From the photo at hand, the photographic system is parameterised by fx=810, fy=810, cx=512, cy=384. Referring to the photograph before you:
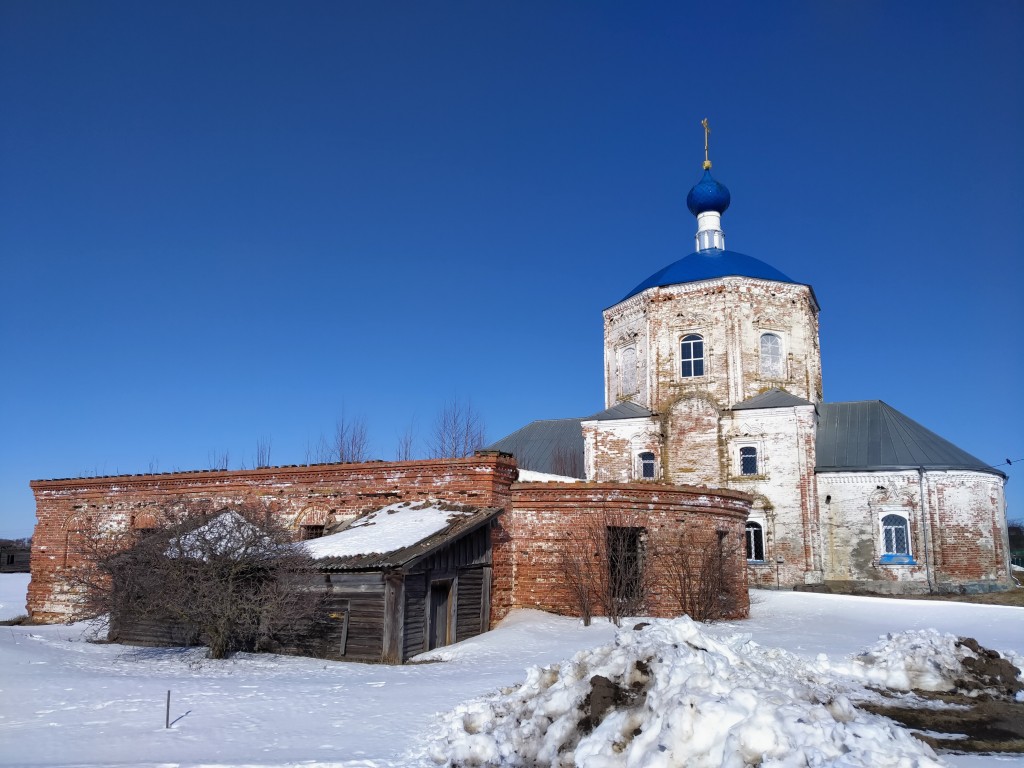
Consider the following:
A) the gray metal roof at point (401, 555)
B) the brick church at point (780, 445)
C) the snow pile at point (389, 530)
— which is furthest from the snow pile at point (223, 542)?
the brick church at point (780, 445)

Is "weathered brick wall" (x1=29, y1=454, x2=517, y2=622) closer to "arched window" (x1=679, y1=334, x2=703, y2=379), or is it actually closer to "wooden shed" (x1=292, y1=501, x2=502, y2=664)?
"wooden shed" (x1=292, y1=501, x2=502, y2=664)

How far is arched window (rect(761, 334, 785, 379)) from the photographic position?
27.7m

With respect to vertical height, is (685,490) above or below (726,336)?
below

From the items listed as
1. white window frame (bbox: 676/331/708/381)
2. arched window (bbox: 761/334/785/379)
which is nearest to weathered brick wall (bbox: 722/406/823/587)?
→ white window frame (bbox: 676/331/708/381)

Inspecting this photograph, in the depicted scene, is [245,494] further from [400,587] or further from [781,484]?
[781,484]

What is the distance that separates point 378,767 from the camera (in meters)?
6.61

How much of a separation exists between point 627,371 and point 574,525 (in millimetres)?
14357

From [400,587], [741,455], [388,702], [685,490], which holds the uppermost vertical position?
[741,455]

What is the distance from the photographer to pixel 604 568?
15672mm

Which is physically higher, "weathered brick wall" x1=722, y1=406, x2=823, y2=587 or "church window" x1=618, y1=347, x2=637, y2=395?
"church window" x1=618, y1=347, x2=637, y2=395

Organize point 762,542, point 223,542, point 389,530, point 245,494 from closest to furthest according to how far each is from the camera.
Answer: point 223,542, point 389,530, point 245,494, point 762,542

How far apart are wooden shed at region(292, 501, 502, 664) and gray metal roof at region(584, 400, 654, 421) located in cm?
1395

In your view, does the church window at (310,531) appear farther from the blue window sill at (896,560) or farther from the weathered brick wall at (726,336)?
the blue window sill at (896,560)

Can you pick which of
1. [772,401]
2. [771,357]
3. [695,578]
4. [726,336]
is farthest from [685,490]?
[771,357]
